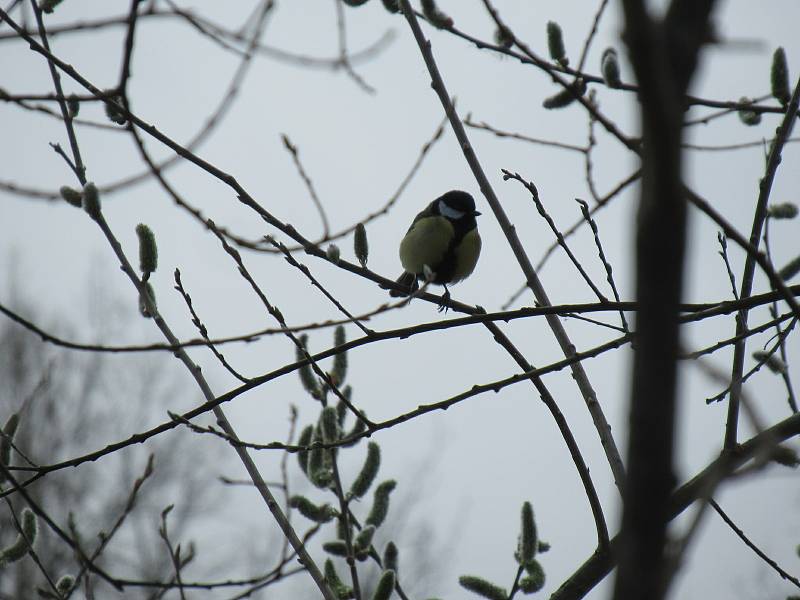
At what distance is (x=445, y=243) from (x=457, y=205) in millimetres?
459

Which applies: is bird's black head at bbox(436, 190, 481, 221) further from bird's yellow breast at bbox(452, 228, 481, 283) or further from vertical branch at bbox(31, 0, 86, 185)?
vertical branch at bbox(31, 0, 86, 185)

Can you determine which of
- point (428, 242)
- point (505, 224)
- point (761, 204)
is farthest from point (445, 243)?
point (761, 204)

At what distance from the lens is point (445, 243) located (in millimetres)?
5008

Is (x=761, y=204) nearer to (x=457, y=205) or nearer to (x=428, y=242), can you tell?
(x=428, y=242)

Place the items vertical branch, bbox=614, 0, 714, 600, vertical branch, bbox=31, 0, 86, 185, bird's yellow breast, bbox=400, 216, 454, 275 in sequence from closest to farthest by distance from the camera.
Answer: vertical branch, bbox=614, 0, 714, 600 < vertical branch, bbox=31, 0, 86, 185 < bird's yellow breast, bbox=400, 216, 454, 275

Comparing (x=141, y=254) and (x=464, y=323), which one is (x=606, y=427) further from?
(x=141, y=254)

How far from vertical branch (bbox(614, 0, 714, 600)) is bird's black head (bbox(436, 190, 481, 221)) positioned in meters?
4.74

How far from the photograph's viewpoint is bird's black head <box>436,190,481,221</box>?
531 cm

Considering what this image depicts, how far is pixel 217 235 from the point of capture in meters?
Result: 1.83

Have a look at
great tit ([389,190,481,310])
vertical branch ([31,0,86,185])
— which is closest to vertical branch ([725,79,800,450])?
vertical branch ([31,0,86,185])

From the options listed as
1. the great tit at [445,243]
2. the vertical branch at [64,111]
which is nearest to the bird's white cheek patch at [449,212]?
the great tit at [445,243]

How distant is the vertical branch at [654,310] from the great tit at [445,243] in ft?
13.9

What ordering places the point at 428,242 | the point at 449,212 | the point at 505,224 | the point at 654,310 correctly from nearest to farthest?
1. the point at 654,310
2. the point at 505,224
3. the point at 428,242
4. the point at 449,212

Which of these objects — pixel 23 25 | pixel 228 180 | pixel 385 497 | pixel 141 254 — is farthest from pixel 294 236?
pixel 385 497
